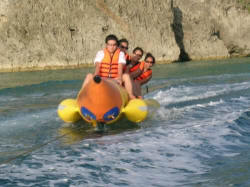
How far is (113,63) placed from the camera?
645cm

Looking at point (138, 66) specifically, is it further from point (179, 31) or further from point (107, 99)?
point (179, 31)

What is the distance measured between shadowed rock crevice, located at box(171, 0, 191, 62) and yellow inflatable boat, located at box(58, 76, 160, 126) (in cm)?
2552

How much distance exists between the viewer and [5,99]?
10.3 metres

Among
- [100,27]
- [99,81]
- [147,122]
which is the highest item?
[100,27]

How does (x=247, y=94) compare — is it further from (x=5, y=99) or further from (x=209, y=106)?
(x=5, y=99)

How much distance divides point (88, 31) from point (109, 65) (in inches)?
740

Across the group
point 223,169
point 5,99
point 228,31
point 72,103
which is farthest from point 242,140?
point 228,31

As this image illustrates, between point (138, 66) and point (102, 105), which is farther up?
point (138, 66)

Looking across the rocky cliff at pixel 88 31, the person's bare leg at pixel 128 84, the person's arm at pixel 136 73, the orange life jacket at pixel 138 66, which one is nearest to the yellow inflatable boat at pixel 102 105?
the person's bare leg at pixel 128 84

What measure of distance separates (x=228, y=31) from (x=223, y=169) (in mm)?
31263

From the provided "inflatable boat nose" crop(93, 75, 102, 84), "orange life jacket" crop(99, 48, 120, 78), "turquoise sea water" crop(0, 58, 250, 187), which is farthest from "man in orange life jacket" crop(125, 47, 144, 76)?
"inflatable boat nose" crop(93, 75, 102, 84)

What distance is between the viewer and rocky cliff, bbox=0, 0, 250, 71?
2353 cm

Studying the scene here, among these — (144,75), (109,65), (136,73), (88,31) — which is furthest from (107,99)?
(88,31)

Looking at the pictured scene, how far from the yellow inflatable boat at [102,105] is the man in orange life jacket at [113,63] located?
29 centimetres
